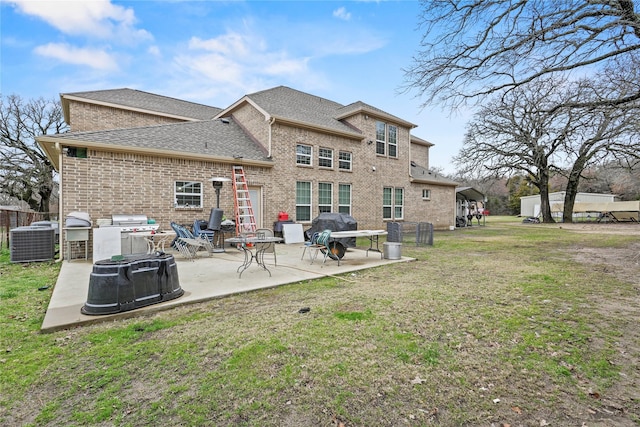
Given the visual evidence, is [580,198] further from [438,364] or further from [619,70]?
[438,364]

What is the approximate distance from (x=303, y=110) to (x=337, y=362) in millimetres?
14444

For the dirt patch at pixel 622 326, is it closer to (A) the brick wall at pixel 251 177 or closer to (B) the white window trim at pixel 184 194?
(A) the brick wall at pixel 251 177

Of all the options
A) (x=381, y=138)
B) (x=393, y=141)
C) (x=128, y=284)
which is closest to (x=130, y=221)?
(x=128, y=284)

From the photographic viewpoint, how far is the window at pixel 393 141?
17.7 m

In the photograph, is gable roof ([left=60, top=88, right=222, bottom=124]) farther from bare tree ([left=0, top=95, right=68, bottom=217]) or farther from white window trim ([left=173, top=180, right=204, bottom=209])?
bare tree ([left=0, top=95, right=68, bottom=217])

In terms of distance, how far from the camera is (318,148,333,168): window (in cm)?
1488

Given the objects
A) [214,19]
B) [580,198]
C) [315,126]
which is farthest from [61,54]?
[580,198]

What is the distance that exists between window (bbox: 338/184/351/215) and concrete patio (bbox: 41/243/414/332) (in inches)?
247

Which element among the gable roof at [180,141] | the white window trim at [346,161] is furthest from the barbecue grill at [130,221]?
the white window trim at [346,161]

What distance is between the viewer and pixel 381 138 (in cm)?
1727

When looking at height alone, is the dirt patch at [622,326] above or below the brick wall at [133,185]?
below

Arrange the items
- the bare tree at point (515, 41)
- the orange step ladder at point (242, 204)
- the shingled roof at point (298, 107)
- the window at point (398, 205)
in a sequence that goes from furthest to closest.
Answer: the window at point (398, 205)
the shingled roof at point (298, 107)
the orange step ladder at point (242, 204)
the bare tree at point (515, 41)

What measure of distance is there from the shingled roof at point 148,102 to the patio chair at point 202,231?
371 inches

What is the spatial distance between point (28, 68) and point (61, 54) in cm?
253
